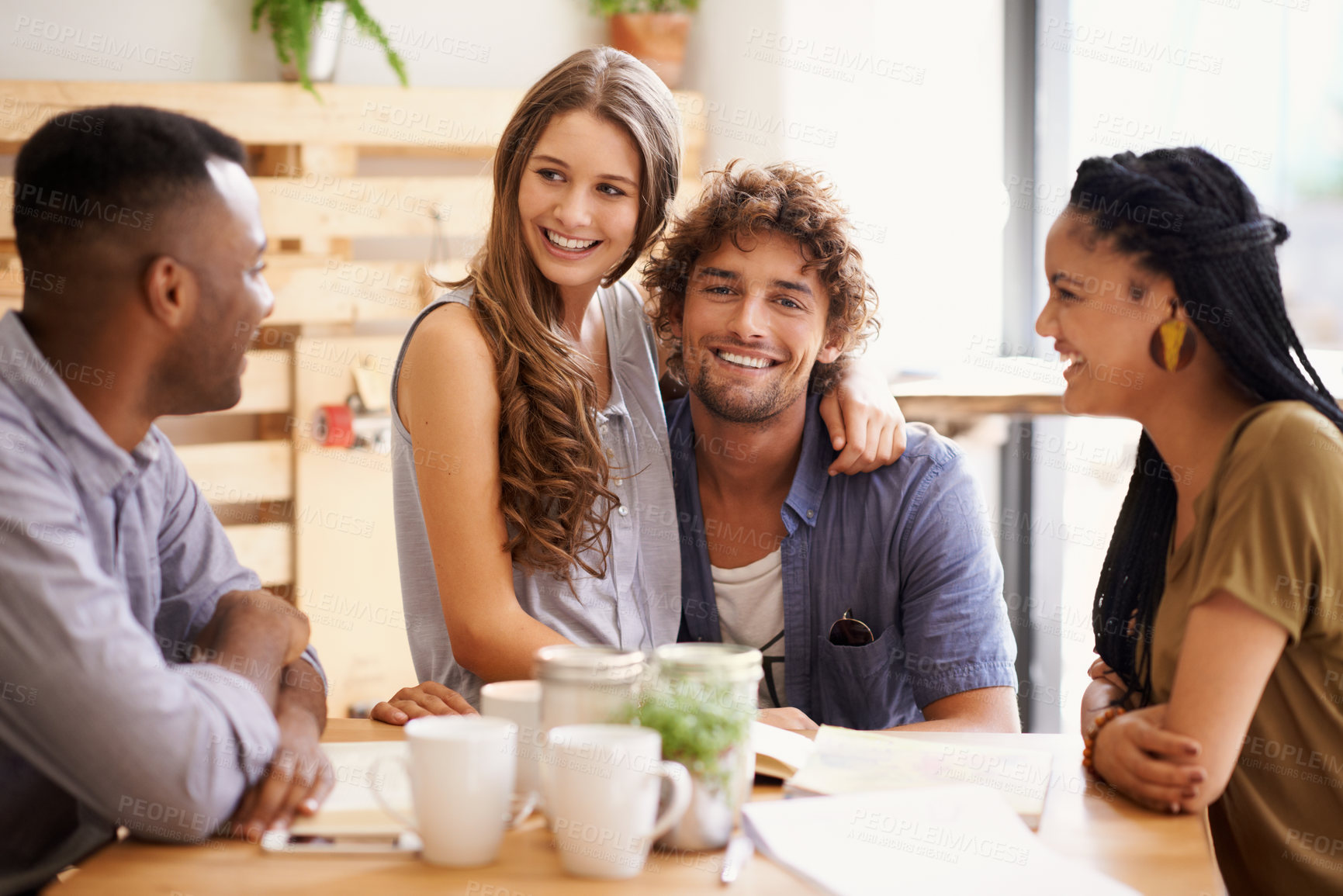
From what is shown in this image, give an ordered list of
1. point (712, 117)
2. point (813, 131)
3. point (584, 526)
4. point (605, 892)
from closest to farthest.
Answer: point (605, 892) < point (584, 526) < point (813, 131) < point (712, 117)

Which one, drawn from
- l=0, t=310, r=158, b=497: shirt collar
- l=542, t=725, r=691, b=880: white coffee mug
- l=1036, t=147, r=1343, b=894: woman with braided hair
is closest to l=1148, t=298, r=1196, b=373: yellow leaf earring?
l=1036, t=147, r=1343, b=894: woman with braided hair

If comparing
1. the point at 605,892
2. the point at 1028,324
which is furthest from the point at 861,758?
the point at 1028,324

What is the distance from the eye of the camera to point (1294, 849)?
117 cm

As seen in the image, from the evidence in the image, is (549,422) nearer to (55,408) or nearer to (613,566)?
(613,566)

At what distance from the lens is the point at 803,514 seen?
5.50 ft

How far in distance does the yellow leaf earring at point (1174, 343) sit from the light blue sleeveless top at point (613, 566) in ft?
2.40

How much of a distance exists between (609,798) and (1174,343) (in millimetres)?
762

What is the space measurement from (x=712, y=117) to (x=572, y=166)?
1812 mm

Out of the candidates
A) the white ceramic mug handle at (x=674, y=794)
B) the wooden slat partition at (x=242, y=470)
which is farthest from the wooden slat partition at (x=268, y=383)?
the white ceramic mug handle at (x=674, y=794)

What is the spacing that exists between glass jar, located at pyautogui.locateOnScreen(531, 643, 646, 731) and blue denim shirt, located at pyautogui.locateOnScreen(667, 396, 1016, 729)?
68 centimetres

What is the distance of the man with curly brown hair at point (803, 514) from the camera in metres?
Result: 1.64

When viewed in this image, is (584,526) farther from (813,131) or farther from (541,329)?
(813,131)

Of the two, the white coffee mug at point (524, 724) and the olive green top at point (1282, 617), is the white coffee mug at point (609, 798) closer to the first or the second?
the white coffee mug at point (524, 724)

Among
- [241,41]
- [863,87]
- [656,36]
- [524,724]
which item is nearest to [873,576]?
[524,724]
